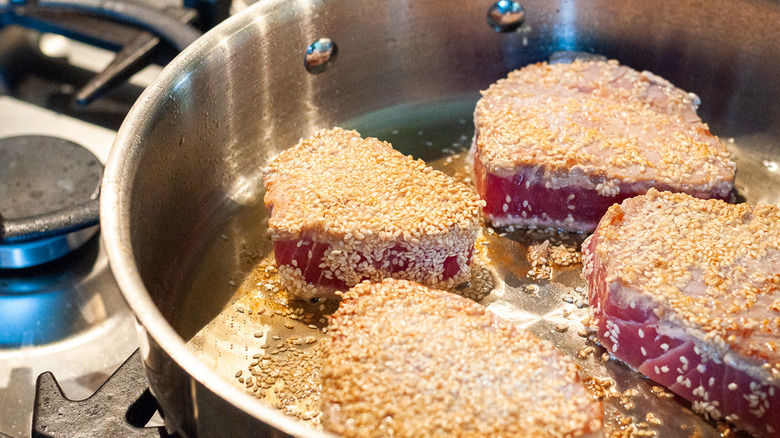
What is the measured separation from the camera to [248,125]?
3143mm

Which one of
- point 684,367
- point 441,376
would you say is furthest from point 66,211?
point 684,367

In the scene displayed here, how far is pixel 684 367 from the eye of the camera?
92.6 inches

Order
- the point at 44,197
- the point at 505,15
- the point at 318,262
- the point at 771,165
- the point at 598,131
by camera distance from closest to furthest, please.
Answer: the point at 318,262, the point at 44,197, the point at 598,131, the point at 771,165, the point at 505,15

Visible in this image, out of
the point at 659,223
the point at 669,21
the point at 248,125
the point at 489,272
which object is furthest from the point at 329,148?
the point at 669,21

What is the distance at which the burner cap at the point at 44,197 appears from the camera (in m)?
2.65

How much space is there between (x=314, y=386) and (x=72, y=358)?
874 mm

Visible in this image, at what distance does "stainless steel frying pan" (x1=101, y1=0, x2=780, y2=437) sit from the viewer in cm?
239

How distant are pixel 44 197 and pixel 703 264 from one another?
7.85 feet

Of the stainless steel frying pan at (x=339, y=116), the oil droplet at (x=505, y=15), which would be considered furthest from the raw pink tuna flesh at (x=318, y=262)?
the oil droplet at (x=505, y=15)

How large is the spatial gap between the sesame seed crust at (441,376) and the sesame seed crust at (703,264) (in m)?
0.44

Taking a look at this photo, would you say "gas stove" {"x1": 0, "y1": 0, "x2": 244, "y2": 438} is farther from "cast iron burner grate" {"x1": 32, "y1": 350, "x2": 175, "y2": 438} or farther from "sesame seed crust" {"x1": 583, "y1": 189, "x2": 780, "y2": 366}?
"sesame seed crust" {"x1": 583, "y1": 189, "x2": 780, "y2": 366}

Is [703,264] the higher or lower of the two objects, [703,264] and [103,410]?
the higher

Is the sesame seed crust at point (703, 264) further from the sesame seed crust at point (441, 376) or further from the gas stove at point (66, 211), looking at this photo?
the gas stove at point (66, 211)

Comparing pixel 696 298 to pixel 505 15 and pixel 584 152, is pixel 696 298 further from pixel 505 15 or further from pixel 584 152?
pixel 505 15
